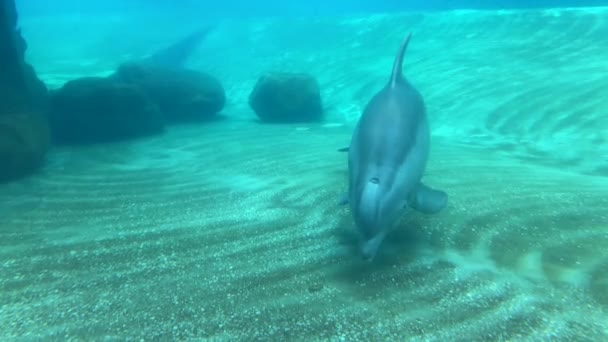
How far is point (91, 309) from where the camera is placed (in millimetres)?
2828

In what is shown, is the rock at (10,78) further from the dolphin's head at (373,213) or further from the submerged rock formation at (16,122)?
the dolphin's head at (373,213)

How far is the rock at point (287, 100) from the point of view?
12.5m

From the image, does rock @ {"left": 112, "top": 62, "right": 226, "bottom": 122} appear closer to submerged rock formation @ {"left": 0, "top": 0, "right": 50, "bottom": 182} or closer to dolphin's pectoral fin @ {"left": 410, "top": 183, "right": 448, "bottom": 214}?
submerged rock formation @ {"left": 0, "top": 0, "right": 50, "bottom": 182}

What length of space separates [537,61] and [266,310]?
1211 centimetres

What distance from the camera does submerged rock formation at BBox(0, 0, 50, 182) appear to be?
6.02 m

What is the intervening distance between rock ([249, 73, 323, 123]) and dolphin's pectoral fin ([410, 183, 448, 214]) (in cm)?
921

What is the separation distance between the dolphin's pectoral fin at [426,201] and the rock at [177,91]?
10.5 metres

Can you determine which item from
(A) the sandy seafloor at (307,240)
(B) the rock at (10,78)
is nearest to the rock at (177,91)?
(A) the sandy seafloor at (307,240)

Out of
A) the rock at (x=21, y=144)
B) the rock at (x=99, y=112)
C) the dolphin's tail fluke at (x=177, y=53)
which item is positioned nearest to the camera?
the rock at (x=21, y=144)

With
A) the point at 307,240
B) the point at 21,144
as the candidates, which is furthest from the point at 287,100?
the point at 307,240

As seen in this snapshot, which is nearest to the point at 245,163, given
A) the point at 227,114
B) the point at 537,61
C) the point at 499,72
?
the point at 227,114

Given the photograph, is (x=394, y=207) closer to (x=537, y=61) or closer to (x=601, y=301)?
(x=601, y=301)

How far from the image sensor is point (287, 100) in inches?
492

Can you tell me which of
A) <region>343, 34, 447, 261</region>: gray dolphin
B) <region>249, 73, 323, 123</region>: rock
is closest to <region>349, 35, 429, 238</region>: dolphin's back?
<region>343, 34, 447, 261</region>: gray dolphin
